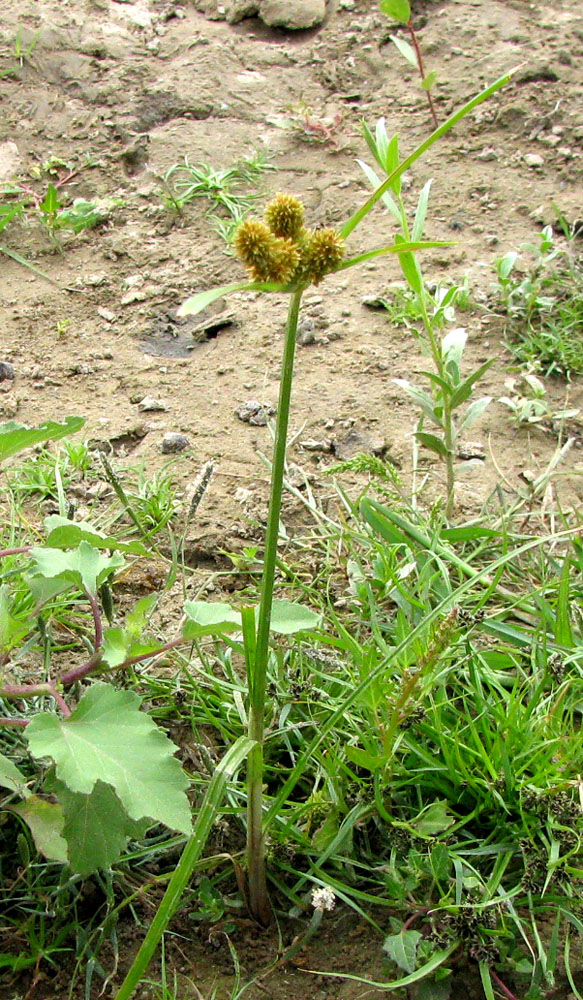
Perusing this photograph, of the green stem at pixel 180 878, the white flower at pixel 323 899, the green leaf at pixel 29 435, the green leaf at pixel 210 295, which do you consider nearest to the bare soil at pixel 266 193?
the white flower at pixel 323 899

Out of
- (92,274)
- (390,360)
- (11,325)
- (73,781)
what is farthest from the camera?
(92,274)

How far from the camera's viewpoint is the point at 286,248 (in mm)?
A: 943

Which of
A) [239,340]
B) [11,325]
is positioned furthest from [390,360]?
[11,325]

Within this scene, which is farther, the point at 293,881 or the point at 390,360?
the point at 390,360

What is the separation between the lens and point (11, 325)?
2844 mm

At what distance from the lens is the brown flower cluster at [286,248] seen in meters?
0.93

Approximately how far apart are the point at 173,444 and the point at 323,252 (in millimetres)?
1478

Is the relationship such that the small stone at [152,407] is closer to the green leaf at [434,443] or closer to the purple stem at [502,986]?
the green leaf at [434,443]

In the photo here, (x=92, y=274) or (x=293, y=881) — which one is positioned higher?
(x=92, y=274)

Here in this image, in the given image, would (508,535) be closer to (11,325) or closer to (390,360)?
(390,360)

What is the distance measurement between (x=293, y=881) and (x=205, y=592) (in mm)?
711

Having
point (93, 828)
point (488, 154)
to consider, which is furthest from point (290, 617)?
point (488, 154)

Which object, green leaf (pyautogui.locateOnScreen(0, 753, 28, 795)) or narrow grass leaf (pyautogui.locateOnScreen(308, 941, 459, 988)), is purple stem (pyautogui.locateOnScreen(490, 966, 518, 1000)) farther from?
green leaf (pyautogui.locateOnScreen(0, 753, 28, 795))

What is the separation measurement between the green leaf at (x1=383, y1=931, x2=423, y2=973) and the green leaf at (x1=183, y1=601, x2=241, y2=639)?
1.71 feet
